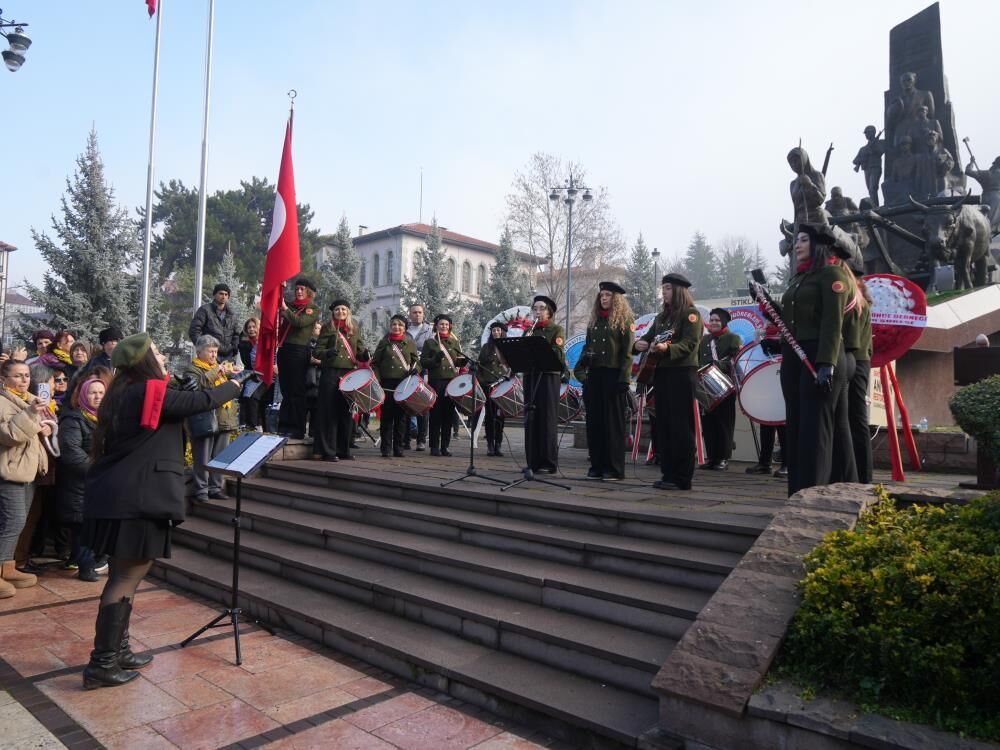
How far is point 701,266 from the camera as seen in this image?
9819 cm

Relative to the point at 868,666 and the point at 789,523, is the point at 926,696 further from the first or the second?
the point at 789,523

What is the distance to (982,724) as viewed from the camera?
312cm

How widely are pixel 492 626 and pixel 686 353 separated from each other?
3477mm

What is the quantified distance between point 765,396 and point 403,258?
192ft

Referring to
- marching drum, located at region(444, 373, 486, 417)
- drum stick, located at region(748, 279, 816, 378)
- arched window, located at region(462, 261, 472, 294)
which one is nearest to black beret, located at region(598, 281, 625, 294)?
drum stick, located at region(748, 279, 816, 378)

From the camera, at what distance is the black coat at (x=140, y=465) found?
456 centimetres

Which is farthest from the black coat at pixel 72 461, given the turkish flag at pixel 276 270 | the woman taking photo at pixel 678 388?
the woman taking photo at pixel 678 388

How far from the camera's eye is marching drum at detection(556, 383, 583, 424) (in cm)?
1270

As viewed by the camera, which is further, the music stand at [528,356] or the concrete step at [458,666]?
the music stand at [528,356]

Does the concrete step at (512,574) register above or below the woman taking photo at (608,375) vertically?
below

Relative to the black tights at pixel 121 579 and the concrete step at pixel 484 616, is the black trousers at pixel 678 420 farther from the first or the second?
the black tights at pixel 121 579

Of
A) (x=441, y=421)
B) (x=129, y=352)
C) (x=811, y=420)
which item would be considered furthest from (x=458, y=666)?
(x=441, y=421)

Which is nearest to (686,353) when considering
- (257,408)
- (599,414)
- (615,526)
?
(599,414)

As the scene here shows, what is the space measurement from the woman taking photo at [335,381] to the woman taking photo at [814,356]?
6.13m
